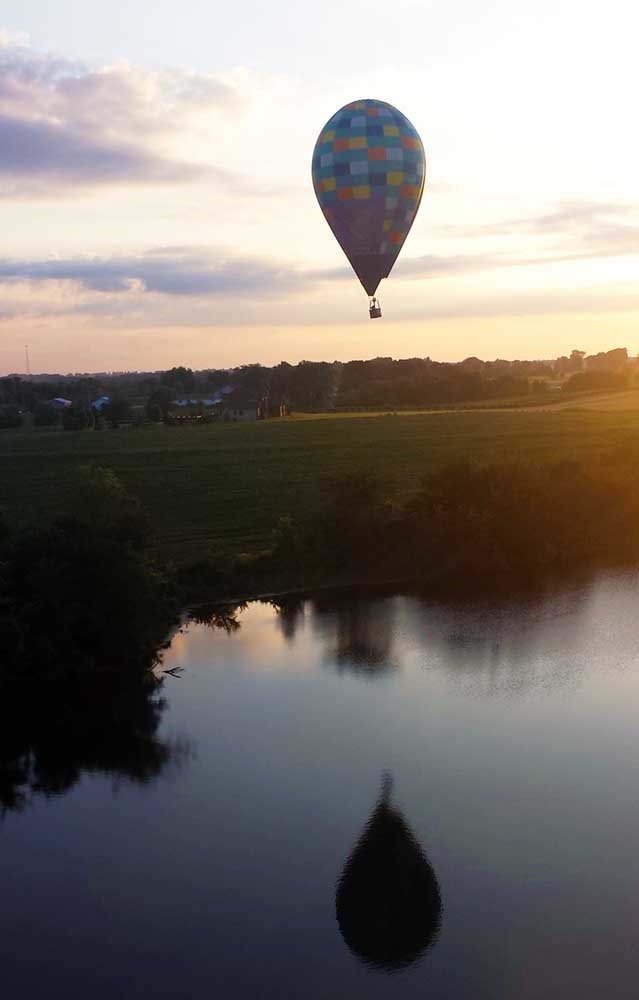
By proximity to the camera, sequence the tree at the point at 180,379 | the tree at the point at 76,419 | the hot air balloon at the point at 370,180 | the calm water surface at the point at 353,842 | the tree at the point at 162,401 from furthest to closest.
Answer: the tree at the point at 180,379 < the tree at the point at 162,401 < the tree at the point at 76,419 < the hot air balloon at the point at 370,180 < the calm water surface at the point at 353,842

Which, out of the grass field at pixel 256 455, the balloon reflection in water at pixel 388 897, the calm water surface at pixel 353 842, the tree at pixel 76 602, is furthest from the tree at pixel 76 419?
the balloon reflection in water at pixel 388 897

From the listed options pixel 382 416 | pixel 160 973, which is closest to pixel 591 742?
pixel 160 973

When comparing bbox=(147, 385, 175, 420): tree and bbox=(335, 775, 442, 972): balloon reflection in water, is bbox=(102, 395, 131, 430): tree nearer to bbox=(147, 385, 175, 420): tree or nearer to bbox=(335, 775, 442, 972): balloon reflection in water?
bbox=(147, 385, 175, 420): tree

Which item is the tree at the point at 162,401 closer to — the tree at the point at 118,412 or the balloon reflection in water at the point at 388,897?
the tree at the point at 118,412

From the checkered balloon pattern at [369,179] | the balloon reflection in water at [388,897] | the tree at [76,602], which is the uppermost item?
the checkered balloon pattern at [369,179]

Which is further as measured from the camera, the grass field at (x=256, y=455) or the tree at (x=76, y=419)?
the tree at (x=76, y=419)

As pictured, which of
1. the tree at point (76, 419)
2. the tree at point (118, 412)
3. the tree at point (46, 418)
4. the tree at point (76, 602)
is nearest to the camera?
the tree at point (76, 602)

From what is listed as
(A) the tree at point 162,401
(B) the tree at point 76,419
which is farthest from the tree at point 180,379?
(B) the tree at point 76,419

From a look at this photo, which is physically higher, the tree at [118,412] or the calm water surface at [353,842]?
the tree at [118,412]
